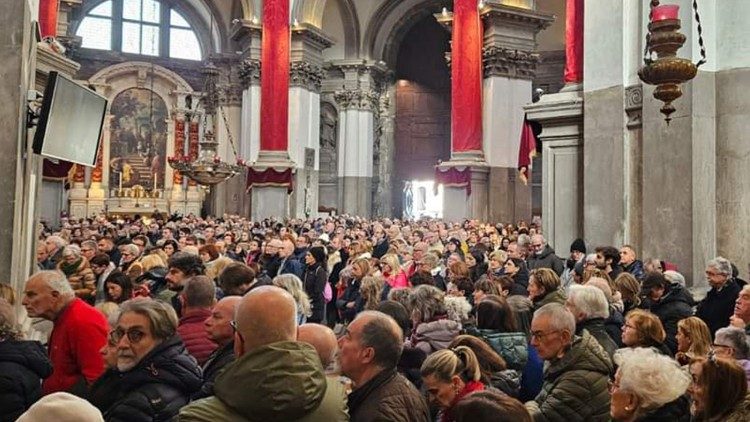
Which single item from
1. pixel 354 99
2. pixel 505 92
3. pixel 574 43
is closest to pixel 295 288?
pixel 574 43

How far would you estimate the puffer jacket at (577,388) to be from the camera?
3.09 meters

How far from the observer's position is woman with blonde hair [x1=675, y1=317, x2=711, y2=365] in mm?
3838

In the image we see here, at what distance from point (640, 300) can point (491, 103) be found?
1362 centimetres

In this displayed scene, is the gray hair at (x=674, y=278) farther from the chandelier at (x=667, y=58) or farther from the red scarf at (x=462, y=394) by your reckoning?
the red scarf at (x=462, y=394)

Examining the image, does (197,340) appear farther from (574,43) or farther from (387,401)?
(574,43)

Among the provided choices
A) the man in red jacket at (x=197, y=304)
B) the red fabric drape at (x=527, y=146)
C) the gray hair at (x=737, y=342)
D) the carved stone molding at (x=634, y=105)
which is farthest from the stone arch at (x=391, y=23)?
the gray hair at (x=737, y=342)

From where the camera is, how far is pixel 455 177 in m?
18.1

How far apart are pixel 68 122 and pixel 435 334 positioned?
3.35m

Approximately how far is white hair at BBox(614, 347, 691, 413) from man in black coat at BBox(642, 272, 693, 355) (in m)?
2.21

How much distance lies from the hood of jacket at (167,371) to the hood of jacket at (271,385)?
71 centimetres

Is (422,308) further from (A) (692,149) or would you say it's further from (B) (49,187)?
(B) (49,187)

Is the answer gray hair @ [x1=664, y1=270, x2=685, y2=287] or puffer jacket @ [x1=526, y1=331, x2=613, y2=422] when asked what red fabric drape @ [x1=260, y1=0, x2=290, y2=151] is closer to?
gray hair @ [x1=664, y1=270, x2=685, y2=287]

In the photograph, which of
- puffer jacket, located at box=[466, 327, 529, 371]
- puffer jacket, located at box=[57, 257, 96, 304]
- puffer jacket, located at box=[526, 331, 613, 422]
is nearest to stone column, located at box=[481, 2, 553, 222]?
puffer jacket, located at box=[57, 257, 96, 304]

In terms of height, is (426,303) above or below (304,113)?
below
